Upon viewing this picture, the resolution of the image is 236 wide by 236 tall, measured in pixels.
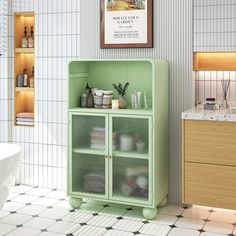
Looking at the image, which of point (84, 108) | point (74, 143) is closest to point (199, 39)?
point (84, 108)

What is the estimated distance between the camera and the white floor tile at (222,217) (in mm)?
4160

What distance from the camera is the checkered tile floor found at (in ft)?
12.8

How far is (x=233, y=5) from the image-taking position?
13.7 ft

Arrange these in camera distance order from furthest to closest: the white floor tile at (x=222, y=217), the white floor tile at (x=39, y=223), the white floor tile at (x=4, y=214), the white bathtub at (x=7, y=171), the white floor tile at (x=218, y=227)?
1. the white floor tile at (x=4, y=214)
2. the white floor tile at (x=222, y=217)
3. the white floor tile at (x=39, y=223)
4. the white floor tile at (x=218, y=227)
5. the white bathtub at (x=7, y=171)

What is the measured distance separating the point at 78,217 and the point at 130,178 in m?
0.62

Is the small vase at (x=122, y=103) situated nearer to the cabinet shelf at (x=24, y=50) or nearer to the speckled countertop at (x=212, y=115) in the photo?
the speckled countertop at (x=212, y=115)

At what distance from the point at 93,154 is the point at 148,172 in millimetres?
615

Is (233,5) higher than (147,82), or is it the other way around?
(233,5)

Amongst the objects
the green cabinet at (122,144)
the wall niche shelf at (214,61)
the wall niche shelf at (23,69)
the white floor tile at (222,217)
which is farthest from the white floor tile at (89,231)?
the wall niche shelf at (214,61)

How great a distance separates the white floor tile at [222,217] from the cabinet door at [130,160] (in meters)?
0.64

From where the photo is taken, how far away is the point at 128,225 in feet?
13.3

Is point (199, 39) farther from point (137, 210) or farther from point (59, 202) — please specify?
point (59, 202)

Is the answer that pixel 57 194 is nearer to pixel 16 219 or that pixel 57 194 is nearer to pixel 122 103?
pixel 16 219

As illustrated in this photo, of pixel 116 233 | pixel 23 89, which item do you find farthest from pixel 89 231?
pixel 23 89
